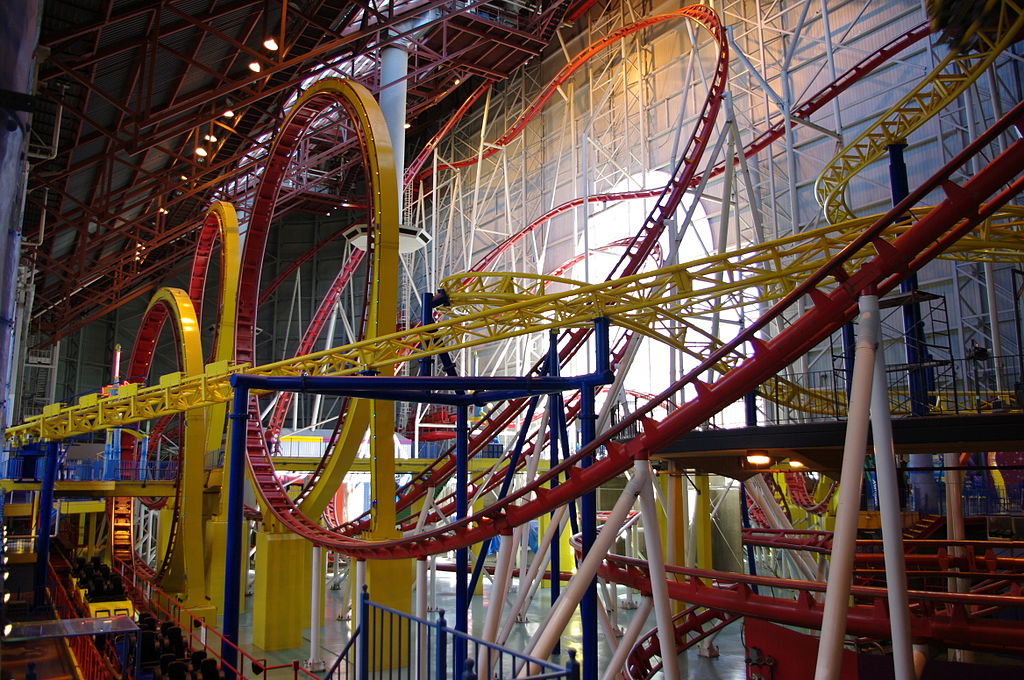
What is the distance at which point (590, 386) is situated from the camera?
28.0ft

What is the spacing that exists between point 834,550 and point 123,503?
75.8 ft

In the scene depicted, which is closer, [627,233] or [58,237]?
[58,237]

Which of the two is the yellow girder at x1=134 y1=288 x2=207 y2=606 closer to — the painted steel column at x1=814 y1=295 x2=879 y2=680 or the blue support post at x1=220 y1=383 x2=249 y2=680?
the blue support post at x1=220 y1=383 x2=249 y2=680

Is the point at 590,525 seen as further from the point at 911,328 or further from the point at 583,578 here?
the point at 911,328

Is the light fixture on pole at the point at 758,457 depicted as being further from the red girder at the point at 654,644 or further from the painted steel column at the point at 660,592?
the painted steel column at the point at 660,592

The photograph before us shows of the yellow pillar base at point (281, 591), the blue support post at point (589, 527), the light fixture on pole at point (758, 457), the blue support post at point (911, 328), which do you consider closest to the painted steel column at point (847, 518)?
the blue support post at point (589, 527)

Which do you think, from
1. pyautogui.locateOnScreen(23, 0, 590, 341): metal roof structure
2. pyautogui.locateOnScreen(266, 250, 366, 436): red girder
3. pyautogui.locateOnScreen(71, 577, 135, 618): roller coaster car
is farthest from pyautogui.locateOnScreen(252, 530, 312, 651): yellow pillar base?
pyautogui.locateOnScreen(266, 250, 366, 436): red girder

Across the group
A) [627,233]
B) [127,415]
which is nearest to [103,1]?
[127,415]

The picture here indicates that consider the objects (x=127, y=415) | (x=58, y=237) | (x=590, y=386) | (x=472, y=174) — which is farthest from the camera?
(x=472, y=174)

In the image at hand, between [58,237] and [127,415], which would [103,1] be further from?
[58,237]

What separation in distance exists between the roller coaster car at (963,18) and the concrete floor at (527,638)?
9569mm

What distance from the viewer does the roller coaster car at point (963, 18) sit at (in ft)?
36.1

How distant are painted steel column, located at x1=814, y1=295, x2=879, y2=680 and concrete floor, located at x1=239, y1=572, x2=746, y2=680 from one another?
6.41 metres

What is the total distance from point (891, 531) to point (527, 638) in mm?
9524
